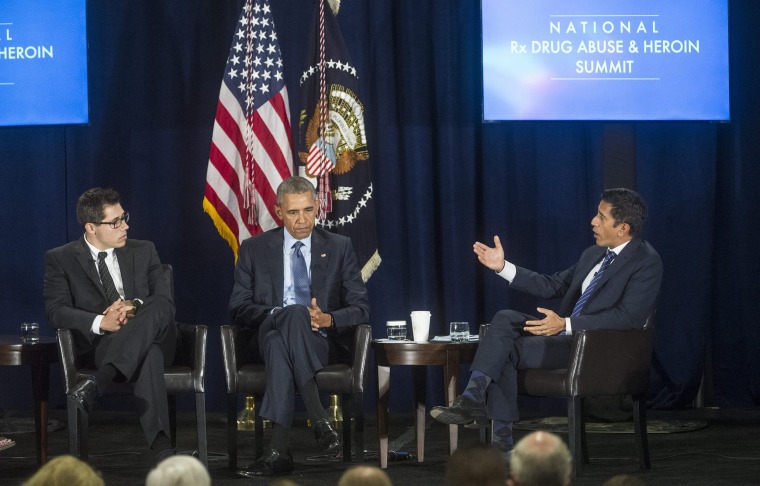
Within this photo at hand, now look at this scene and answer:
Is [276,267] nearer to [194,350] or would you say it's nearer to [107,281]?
[194,350]

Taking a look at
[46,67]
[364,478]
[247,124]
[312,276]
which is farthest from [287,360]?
[364,478]

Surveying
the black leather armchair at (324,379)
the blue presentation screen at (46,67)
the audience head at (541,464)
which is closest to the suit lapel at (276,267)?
the black leather armchair at (324,379)

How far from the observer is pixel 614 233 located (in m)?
4.83

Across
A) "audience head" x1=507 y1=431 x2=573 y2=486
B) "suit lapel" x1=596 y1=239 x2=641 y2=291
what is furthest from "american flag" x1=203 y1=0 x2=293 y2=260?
"audience head" x1=507 y1=431 x2=573 y2=486

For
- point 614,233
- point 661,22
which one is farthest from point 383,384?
point 661,22

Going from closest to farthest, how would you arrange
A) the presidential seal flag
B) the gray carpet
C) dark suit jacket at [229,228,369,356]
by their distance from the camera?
dark suit jacket at [229,228,369,356] → the gray carpet → the presidential seal flag

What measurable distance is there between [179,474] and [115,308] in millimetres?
2965

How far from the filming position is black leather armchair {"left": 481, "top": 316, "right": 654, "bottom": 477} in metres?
4.44

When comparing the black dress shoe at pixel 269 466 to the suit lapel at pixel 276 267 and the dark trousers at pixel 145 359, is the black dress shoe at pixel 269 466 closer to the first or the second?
the dark trousers at pixel 145 359

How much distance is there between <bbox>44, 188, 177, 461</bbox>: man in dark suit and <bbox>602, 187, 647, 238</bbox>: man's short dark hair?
201cm

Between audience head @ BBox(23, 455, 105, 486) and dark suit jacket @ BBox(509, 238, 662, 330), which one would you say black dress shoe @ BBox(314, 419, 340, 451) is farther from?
audience head @ BBox(23, 455, 105, 486)

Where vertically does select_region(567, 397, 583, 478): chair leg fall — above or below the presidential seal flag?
below

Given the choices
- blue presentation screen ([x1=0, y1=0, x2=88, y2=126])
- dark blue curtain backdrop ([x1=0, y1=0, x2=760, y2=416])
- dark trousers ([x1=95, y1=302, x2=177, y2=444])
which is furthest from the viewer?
dark blue curtain backdrop ([x1=0, y1=0, x2=760, y2=416])

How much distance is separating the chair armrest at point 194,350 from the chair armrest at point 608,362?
155 centimetres
